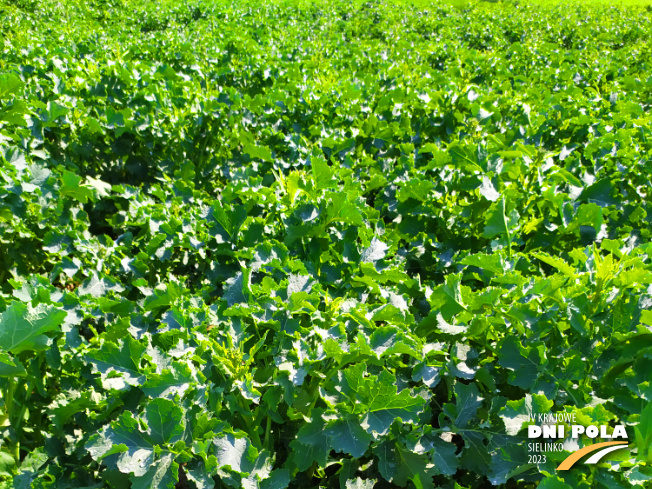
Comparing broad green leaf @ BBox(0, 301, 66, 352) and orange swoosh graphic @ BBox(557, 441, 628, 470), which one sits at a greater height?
broad green leaf @ BBox(0, 301, 66, 352)

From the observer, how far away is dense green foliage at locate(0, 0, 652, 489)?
1851 mm

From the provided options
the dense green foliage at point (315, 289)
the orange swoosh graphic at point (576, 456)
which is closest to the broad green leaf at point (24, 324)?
the dense green foliage at point (315, 289)

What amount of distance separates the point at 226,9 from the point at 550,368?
48.2 ft

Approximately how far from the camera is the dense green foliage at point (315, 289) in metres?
1.85

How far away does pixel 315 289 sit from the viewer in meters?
2.31

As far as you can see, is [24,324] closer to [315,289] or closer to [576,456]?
[315,289]

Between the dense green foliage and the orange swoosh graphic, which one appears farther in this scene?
the dense green foliage

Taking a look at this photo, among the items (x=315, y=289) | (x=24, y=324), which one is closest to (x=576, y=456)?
(x=315, y=289)

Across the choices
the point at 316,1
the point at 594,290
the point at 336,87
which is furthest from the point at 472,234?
the point at 316,1

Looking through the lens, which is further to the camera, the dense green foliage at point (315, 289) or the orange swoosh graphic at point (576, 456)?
the dense green foliage at point (315, 289)

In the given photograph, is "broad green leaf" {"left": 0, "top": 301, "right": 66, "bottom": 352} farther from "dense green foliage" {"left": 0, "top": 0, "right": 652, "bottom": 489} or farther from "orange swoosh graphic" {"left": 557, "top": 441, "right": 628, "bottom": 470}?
"orange swoosh graphic" {"left": 557, "top": 441, "right": 628, "bottom": 470}

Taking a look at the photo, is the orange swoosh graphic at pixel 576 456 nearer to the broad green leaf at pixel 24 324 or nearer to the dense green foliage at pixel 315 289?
the dense green foliage at pixel 315 289

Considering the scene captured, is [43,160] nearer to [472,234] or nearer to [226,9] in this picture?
[472,234]

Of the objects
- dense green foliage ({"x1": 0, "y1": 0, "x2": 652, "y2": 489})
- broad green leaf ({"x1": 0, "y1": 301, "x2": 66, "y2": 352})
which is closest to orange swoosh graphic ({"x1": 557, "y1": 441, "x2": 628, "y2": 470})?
dense green foliage ({"x1": 0, "y1": 0, "x2": 652, "y2": 489})
